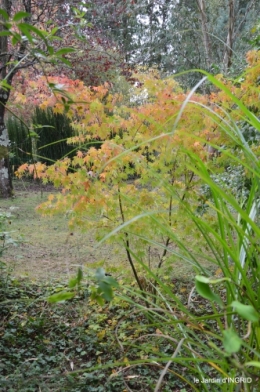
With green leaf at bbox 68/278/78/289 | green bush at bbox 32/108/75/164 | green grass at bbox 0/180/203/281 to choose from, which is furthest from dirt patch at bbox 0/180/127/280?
green bush at bbox 32/108/75/164

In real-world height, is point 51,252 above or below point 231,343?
below

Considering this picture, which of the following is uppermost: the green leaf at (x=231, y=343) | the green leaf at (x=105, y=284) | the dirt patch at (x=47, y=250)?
the green leaf at (x=231, y=343)

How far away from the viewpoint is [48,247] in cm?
396

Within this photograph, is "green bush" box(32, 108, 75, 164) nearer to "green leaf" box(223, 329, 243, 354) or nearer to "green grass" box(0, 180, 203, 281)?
"green grass" box(0, 180, 203, 281)

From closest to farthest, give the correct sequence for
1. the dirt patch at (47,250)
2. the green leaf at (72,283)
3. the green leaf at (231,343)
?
the green leaf at (231,343) → the green leaf at (72,283) → the dirt patch at (47,250)

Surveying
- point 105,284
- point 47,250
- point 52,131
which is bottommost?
point 47,250

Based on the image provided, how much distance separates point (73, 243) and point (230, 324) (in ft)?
11.7

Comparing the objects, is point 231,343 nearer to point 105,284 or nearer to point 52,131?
point 105,284

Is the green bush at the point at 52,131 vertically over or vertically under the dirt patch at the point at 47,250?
over

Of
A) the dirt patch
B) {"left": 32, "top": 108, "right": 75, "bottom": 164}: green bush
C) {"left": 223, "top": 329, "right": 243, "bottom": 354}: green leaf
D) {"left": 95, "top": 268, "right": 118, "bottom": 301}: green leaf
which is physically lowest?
the dirt patch

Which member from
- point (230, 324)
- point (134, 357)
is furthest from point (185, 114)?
point (230, 324)

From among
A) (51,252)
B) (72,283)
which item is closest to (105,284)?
(72,283)

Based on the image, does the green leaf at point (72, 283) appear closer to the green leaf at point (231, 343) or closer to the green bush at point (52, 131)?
the green leaf at point (231, 343)

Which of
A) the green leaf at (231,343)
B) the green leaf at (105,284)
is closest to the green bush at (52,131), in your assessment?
the green leaf at (105,284)
